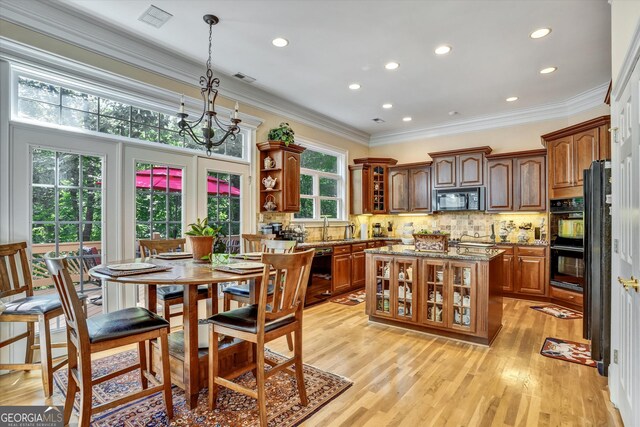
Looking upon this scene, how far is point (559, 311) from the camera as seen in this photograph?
449 centimetres

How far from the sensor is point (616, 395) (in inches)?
85.6

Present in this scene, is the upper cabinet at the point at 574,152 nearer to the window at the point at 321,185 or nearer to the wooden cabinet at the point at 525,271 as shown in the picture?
the wooden cabinet at the point at 525,271

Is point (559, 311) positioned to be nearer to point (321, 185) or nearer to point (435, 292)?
point (435, 292)

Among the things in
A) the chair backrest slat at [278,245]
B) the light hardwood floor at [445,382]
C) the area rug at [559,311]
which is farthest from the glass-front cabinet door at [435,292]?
the area rug at [559,311]

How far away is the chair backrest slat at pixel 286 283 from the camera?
77.2 inches

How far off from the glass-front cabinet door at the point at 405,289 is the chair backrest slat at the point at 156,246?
7.72 ft

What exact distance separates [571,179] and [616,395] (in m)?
3.20

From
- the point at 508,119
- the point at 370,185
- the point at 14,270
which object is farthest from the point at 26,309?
the point at 508,119

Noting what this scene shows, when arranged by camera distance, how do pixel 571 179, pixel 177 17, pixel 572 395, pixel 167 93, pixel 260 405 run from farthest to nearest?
pixel 571 179
pixel 167 93
pixel 177 17
pixel 572 395
pixel 260 405

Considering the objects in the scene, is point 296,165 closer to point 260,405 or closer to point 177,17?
point 177,17

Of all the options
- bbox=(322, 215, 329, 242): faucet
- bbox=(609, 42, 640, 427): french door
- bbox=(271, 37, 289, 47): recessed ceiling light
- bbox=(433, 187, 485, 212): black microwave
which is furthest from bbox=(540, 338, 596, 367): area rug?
bbox=(271, 37, 289, 47): recessed ceiling light

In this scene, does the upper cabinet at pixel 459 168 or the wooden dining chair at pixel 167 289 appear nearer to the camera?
the wooden dining chair at pixel 167 289

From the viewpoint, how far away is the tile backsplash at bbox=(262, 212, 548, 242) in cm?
550

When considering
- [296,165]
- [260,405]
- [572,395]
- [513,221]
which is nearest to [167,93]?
[296,165]
